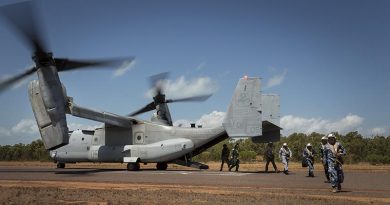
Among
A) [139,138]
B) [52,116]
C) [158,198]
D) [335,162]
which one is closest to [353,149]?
[139,138]

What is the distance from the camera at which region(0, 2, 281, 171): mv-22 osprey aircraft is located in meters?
21.9

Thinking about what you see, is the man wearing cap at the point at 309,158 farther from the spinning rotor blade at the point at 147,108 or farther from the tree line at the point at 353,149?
the tree line at the point at 353,149

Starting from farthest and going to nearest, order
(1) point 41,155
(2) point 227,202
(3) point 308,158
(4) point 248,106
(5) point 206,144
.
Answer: (1) point 41,155, (5) point 206,144, (4) point 248,106, (3) point 308,158, (2) point 227,202

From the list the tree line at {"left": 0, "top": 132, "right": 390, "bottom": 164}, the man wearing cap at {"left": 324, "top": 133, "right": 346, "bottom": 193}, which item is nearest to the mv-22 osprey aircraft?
the man wearing cap at {"left": 324, "top": 133, "right": 346, "bottom": 193}

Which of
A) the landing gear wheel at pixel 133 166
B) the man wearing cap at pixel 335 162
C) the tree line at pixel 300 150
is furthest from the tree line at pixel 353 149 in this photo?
the man wearing cap at pixel 335 162

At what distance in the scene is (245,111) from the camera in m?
24.0

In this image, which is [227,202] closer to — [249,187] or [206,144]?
[249,187]

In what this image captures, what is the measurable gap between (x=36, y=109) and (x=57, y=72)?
2317 millimetres

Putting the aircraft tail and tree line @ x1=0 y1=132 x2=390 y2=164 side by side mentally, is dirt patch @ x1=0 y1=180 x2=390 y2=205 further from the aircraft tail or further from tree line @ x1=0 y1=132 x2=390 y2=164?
tree line @ x1=0 y1=132 x2=390 y2=164

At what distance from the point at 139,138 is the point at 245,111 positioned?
330 inches

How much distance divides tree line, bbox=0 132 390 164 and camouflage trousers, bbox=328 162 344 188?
87.9 feet

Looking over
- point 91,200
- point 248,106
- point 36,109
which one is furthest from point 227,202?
point 36,109

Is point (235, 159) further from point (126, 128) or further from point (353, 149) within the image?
point (353, 149)

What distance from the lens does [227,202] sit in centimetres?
1075
